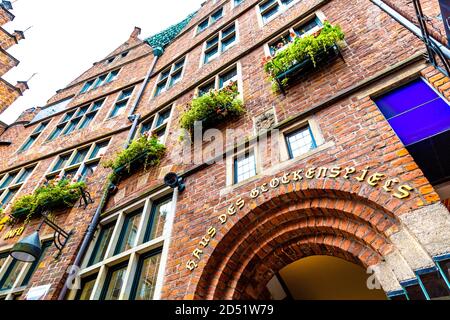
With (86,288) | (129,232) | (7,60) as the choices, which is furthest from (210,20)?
(7,60)

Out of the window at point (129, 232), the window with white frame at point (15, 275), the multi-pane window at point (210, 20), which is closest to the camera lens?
the window at point (129, 232)

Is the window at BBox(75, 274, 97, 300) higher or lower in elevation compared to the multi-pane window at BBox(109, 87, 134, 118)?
lower

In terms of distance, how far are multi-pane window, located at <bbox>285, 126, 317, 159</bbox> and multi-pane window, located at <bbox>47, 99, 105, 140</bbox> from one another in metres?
→ 9.51

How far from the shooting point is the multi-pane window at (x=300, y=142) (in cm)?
442

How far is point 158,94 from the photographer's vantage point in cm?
1043

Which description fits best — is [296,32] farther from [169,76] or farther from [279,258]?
[279,258]

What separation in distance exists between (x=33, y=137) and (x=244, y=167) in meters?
12.4

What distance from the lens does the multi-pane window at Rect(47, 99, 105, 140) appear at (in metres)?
11.6

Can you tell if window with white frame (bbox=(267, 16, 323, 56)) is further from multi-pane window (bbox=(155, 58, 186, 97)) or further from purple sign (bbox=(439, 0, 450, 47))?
purple sign (bbox=(439, 0, 450, 47))

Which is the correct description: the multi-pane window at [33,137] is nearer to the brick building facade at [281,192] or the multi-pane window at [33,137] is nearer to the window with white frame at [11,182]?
the window with white frame at [11,182]

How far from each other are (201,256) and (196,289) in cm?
47

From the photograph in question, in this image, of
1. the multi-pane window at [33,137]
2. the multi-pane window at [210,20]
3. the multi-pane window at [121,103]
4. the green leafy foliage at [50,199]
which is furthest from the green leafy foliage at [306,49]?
the multi-pane window at [33,137]

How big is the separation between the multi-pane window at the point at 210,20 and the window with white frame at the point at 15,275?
10628 millimetres

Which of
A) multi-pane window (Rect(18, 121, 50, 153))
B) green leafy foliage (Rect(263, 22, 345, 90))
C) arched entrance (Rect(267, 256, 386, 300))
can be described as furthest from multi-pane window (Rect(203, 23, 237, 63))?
multi-pane window (Rect(18, 121, 50, 153))
